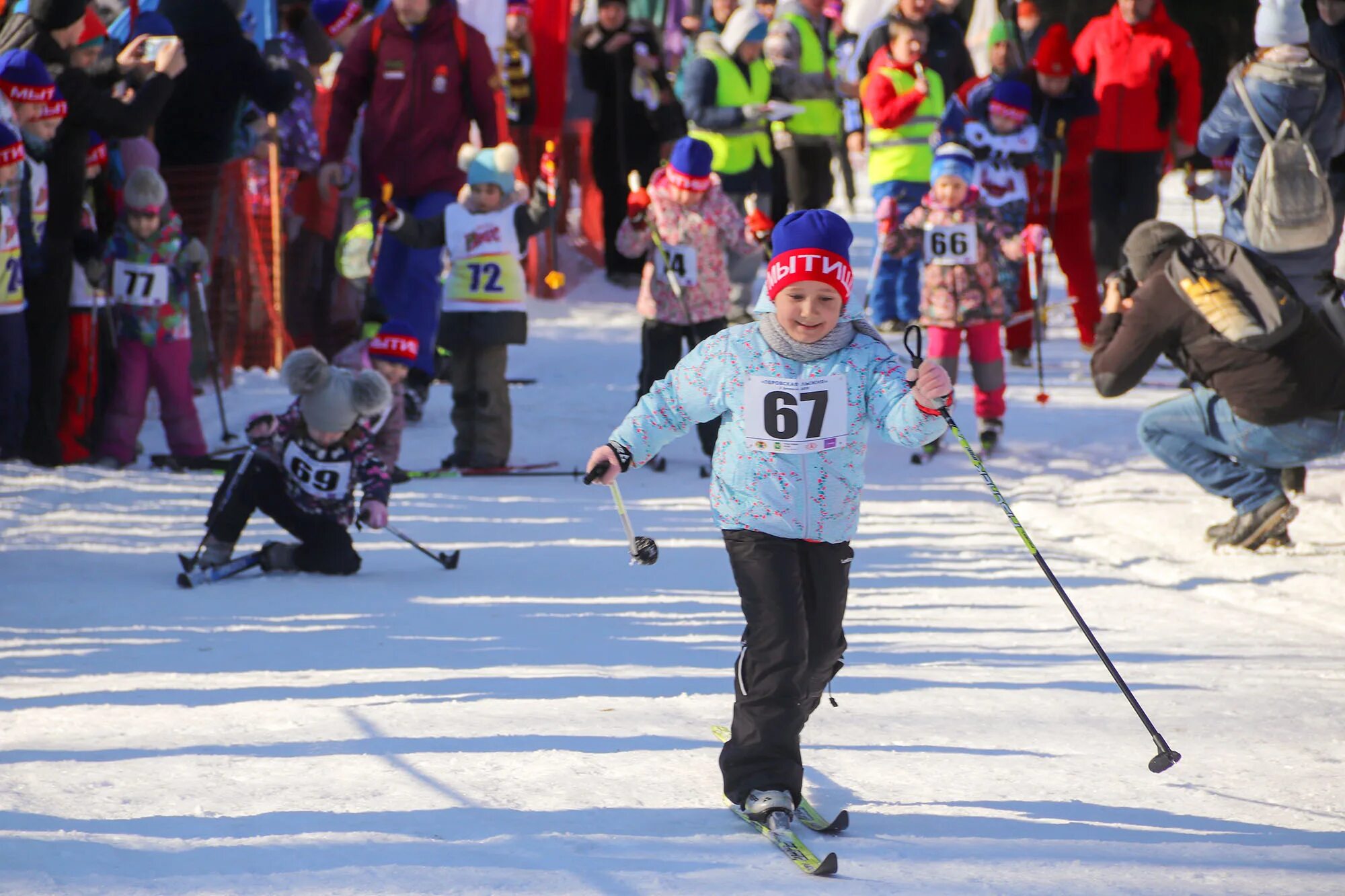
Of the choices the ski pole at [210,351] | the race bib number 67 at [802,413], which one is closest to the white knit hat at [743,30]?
the ski pole at [210,351]

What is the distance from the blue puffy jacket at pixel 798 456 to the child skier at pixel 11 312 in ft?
14.9

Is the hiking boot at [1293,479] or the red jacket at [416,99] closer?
the hiking boot at [1293,479]

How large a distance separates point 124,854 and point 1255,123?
584 centimetres

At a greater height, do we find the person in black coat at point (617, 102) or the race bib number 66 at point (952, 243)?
the person in black coat at point (617, 102)

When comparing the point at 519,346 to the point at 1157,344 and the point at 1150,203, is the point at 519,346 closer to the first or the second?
the point at 1150,203

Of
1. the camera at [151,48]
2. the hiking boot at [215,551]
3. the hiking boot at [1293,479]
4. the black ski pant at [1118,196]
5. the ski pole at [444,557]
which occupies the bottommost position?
the ski pole at [444,557]

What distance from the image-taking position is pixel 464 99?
399 inches

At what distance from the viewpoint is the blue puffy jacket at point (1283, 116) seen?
721 centimetres

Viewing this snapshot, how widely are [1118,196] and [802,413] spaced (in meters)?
8.65

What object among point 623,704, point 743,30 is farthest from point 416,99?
point 623,704

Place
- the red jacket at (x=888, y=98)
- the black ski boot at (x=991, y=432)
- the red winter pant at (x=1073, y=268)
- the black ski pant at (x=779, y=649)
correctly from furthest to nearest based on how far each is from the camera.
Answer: the red winter pant at (x=1073, y=268) < the red jacket at (x=888, y=98) < the black ski boot at (x=991, y=432) < the black ski pant at (x=779, y=649)

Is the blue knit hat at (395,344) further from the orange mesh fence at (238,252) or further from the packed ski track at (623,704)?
the orange mesh fence at (238,252)

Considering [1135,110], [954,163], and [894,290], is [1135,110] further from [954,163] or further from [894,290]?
[954,163]

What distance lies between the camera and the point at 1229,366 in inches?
262
